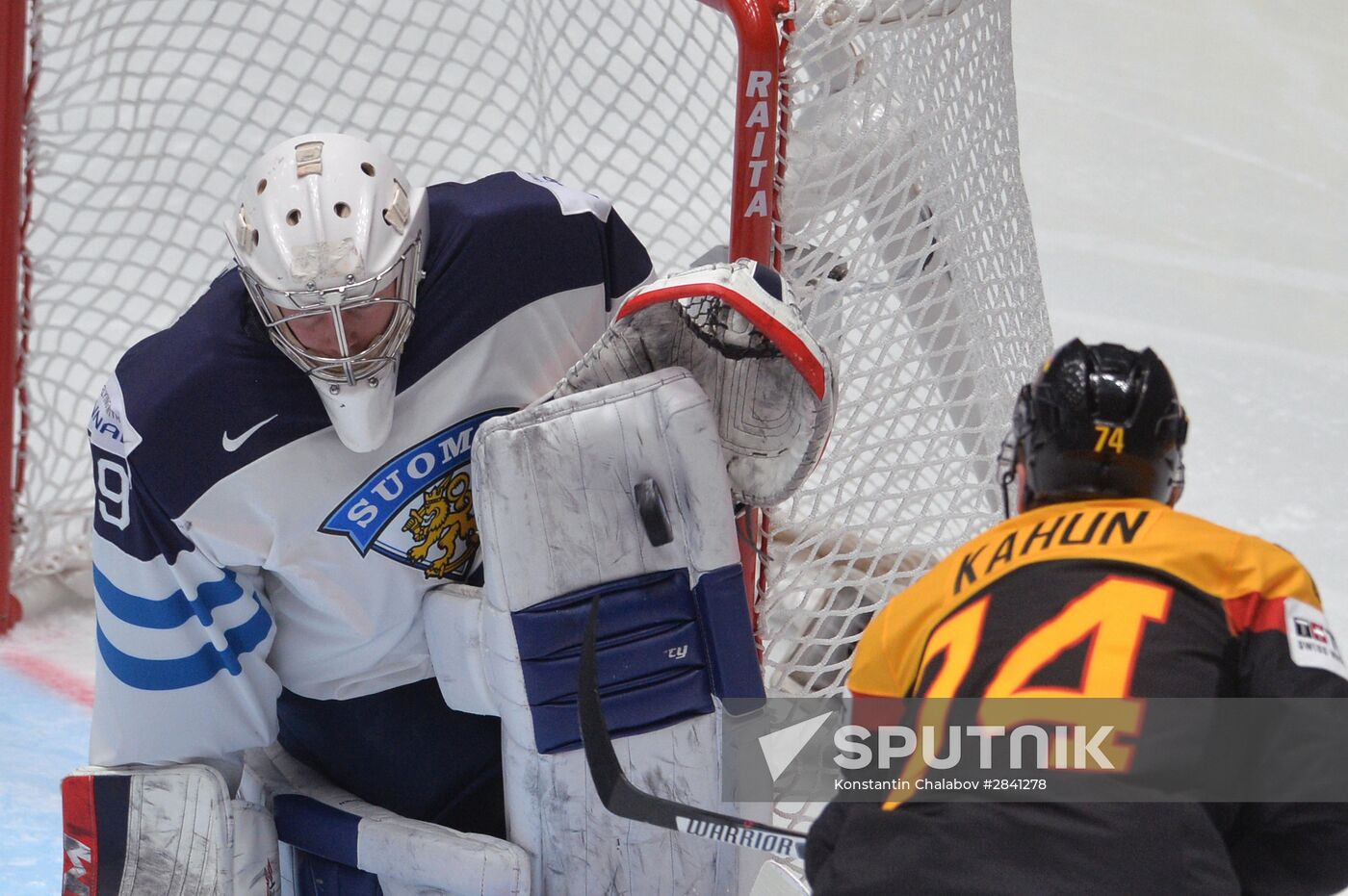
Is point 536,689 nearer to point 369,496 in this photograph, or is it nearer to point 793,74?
point 369,496

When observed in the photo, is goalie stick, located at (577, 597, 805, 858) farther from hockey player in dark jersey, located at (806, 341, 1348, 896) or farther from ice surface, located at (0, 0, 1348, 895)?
ice surface, located at (0, 0, 1348, 895)

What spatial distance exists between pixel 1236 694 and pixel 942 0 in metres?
1.06

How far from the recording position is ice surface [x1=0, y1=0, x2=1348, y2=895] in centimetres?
270

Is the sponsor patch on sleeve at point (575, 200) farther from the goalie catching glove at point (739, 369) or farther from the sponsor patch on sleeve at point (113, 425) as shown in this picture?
the sponsor patch on sleeve at point (113, 425)

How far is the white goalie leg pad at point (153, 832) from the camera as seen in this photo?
5.30ft

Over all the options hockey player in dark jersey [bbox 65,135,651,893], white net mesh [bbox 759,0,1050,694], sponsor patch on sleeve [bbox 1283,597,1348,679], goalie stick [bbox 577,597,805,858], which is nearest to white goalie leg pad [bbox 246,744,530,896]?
hockey player in dark jersey [bbox 65,135,651,893]

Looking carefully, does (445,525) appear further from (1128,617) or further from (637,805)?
(1128,617)

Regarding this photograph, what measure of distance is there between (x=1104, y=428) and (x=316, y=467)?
822mm

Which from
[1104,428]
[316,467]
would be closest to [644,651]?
[316,467]

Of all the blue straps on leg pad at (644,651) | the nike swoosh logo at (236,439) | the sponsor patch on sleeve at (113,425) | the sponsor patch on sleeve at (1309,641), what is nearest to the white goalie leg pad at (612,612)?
the blue straps on leg pad at (644,651)

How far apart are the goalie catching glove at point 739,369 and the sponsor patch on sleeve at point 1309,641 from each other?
22.2 inches

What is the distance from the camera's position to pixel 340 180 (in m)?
1.51

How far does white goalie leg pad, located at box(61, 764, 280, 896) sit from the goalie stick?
46 centimetres

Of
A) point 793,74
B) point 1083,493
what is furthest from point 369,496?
point 1083,493
